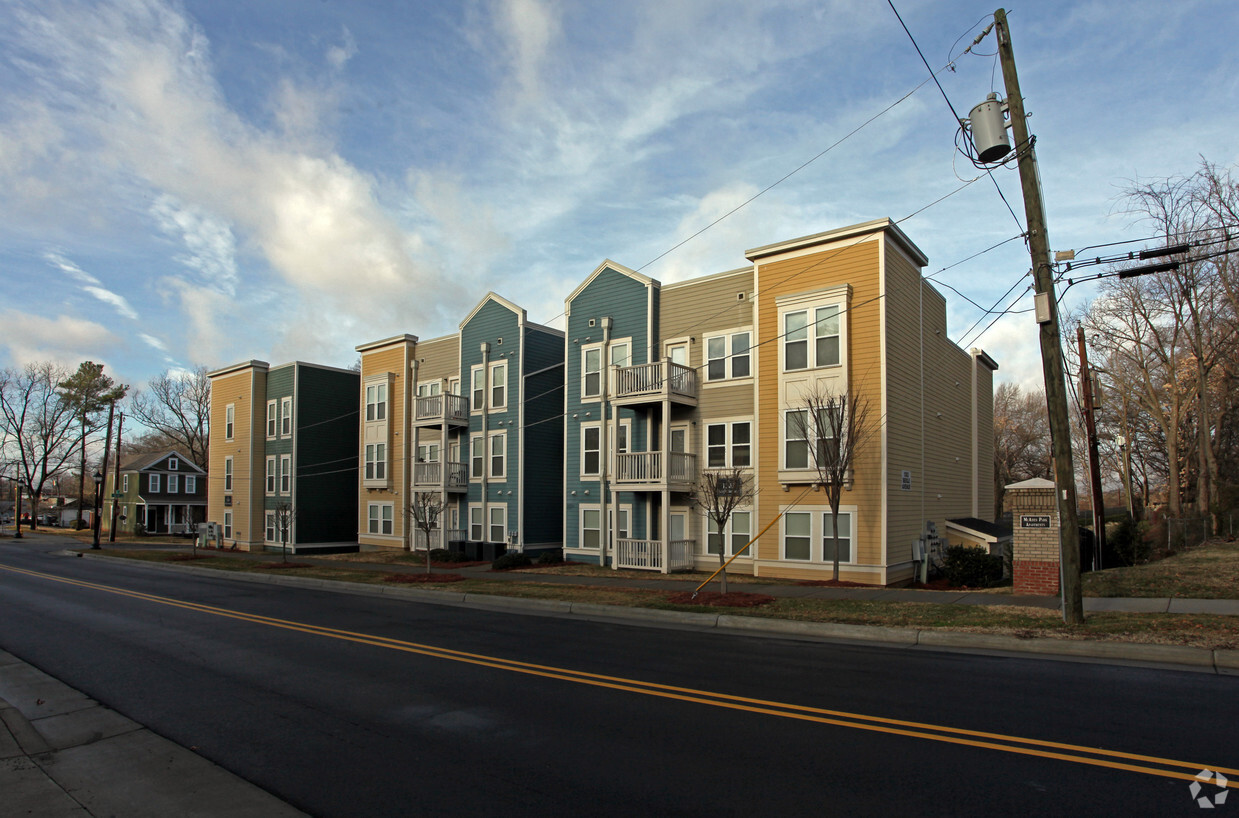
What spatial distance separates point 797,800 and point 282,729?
4933mm

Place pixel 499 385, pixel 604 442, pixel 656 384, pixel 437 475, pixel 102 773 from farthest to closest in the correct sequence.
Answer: pixel 437 475, pixel 499 385, pixel 604 442, pixel 656 384, pixel 102 773

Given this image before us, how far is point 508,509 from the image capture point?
2955cm

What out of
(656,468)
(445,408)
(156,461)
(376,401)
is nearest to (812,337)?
(656,468)

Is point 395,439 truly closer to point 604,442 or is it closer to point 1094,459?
point 604,442

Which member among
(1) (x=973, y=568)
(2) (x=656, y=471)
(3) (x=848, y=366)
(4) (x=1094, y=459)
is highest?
(3) (x=848, y=366)

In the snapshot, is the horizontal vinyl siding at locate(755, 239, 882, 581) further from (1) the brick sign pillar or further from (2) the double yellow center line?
(2) the double yellow center line

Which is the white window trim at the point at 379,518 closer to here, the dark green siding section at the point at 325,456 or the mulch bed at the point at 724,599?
the dark green siding section at the point at 325,456

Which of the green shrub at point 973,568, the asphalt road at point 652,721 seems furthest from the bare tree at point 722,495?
the asphalt road at point 652,721

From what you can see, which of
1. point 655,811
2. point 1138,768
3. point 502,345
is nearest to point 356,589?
point 502,345

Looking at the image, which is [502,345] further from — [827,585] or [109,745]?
[109,745]

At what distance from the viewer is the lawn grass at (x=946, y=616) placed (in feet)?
33.5

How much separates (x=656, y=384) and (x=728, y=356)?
8.31 ft

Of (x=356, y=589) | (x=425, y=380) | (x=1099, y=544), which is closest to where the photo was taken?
(x=356, y=589)

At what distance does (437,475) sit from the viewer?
31.5 metres
